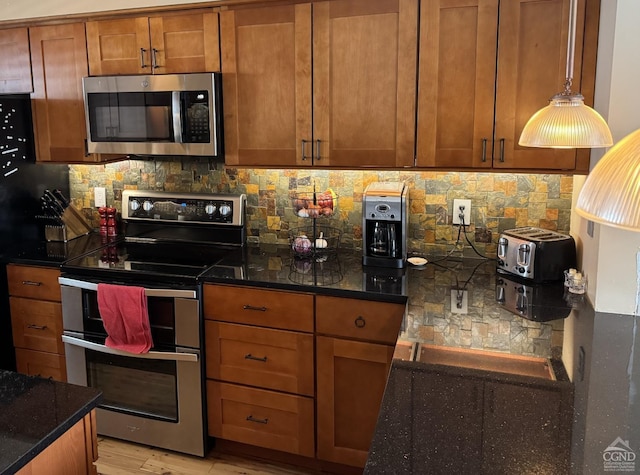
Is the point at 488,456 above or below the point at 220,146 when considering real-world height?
below

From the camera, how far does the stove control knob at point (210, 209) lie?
122 inches

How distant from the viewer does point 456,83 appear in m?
2.38

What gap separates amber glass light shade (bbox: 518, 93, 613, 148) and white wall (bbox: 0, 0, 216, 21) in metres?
1.68

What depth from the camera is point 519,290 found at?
7.59 ft

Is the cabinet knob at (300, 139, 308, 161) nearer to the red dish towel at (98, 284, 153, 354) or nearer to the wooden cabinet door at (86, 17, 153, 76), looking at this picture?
the wooden cabinet door at (86, 17, 153, 76)

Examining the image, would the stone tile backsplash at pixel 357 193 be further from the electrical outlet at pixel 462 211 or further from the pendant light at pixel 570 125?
the pendant light at pixel 570 125

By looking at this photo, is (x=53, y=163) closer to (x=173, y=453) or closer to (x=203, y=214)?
(x=203, y=214)

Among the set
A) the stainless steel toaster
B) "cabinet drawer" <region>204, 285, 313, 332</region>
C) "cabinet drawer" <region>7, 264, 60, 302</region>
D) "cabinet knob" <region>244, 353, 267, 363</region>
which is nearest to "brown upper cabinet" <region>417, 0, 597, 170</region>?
the stainless steel toaster

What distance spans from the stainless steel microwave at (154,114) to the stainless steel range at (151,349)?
0.55 meters

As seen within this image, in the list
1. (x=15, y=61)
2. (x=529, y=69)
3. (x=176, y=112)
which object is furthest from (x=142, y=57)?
(x=529, y=69)

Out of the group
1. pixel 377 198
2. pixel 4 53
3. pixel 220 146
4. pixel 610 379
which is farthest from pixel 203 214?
pixel 610 379

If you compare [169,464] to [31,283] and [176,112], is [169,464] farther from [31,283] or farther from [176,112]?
[176,112]

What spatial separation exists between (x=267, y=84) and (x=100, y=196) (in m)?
1.35

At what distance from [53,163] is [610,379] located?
2.81 meters
